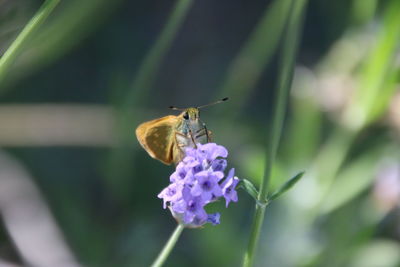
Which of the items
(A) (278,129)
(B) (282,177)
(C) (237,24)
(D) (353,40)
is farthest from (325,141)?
(A) (278,129)

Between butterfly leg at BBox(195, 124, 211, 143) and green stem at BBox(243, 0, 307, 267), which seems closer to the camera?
green stem at BBox(243, 0, 307, 267)

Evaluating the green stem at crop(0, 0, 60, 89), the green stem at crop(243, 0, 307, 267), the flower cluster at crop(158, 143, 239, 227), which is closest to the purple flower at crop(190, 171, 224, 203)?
the flower cluster at crop(158, 143, 239, 227)

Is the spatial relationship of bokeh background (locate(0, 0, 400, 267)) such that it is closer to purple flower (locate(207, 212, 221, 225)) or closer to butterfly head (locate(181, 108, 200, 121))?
butterfly head (locate(181, 108, 200, 121))

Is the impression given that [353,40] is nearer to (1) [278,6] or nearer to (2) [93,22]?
(1) [278,6]

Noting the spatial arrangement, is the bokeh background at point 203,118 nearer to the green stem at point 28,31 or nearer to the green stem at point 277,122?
the green stem at point 28,31

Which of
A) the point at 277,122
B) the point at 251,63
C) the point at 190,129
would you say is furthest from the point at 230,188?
the point at 251,63

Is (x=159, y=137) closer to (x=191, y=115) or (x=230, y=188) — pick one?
(x=191, y=115)

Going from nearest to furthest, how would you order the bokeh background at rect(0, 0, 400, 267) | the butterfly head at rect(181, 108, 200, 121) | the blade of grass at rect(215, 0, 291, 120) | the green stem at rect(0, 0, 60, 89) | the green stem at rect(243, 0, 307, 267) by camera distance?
the green stem at rect(243, 0, 307, 267) < the green stem at rect(0, 0, 60, 89) < the butterfly head at rect(181, 108, 200, 121) < the bokeh background at rect(0, 0, 400, 267) < the blade of grass at rect(215, 0, 291, 120)
